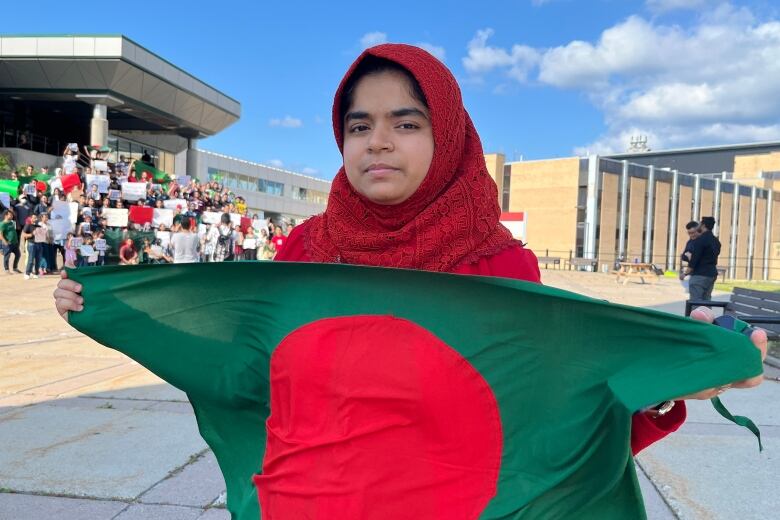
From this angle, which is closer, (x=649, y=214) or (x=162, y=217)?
(x=162, y=217)

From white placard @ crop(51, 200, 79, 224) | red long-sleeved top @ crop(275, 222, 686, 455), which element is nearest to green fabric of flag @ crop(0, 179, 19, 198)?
white placard @ crop(51, 200, 79, 224)

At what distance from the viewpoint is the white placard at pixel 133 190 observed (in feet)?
52.7

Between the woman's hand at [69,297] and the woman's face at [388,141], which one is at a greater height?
the woman's face at [388,141]

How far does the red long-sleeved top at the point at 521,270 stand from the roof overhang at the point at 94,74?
104ft

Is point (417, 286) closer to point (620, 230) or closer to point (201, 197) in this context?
point (201, 197)

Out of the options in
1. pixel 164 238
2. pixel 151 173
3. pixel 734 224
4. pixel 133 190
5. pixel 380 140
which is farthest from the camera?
pixel 734 224

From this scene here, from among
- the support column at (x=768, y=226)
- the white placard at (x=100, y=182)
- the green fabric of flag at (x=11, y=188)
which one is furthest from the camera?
the support column at (x=768, y=226)

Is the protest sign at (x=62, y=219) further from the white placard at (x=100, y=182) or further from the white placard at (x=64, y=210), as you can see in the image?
the white placard at (x=100, y=182)

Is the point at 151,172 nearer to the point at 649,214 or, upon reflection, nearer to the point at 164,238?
the point at 164,238

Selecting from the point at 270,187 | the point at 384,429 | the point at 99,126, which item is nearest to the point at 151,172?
the point at 99,126

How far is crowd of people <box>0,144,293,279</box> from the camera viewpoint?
14094mm

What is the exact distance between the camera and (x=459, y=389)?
4.73 ft

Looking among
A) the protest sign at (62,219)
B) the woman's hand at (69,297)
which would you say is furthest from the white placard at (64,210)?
the woman's hand at (69,297)

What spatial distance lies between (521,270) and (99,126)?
109 feet
